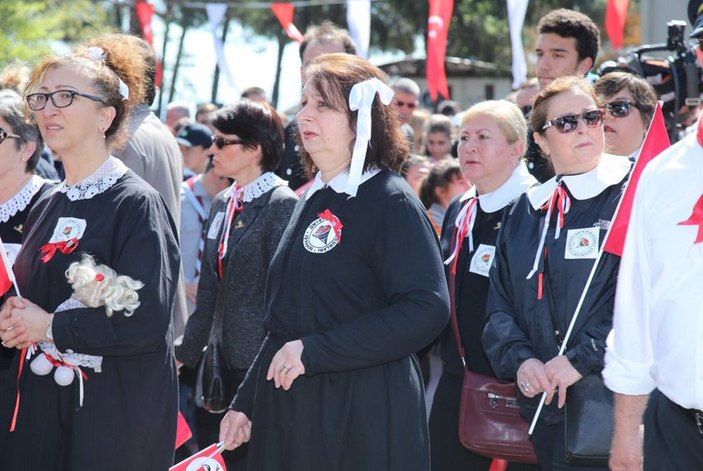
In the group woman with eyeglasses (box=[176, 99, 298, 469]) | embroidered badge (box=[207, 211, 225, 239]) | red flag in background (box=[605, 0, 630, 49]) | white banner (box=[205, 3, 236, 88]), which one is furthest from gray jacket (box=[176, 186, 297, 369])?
white banner (box=[205, 3, 236, 88])

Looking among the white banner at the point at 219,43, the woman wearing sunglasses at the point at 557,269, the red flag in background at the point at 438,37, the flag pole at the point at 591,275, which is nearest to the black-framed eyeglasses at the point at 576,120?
the woman wearing sunglasses at the point at 557,269

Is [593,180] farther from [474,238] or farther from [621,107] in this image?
[621,107]

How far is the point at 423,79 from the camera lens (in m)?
29.2

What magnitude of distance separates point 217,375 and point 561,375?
194 cm

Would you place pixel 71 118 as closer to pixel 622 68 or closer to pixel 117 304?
pixel 117 304

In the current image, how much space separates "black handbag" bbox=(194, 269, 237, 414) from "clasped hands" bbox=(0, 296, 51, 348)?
5.02 feet

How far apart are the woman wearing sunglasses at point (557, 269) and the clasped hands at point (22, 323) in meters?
1.76

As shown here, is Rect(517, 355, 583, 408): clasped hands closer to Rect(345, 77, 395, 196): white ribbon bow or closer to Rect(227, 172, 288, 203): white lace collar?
Rect(345, 77, 395, 196): white ribbon bow

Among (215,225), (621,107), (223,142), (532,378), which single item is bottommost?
(532,378)

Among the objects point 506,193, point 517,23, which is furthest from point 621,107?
point 517,23

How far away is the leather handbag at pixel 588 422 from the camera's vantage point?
12.9 feet

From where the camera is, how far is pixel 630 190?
3.89m

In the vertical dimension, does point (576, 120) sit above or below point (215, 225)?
above

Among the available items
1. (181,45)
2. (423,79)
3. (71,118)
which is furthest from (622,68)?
(181,45)
